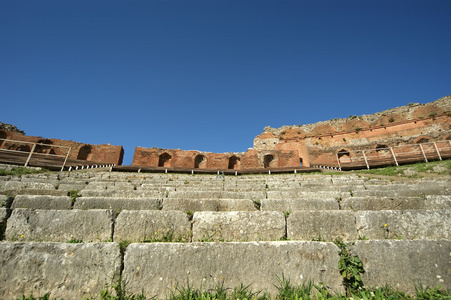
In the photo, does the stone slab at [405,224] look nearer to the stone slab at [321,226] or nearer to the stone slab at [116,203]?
the stone slab at [321,226]

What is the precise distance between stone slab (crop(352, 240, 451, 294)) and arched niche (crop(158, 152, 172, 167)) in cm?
2340

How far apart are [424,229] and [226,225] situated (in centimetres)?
316

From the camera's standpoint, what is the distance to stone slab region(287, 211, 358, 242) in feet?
11.4

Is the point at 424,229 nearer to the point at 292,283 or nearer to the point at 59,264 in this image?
the point at 292,283

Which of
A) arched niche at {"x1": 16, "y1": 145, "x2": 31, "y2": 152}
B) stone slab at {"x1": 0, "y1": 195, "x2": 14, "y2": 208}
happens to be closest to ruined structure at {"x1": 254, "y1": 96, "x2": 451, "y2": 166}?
stone slab at {"x1": 0, "y1": 195, "x2": 14, "y2": 208}

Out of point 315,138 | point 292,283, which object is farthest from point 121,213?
point 315,138

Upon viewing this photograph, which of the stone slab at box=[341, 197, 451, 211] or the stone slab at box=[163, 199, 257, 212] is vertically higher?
the stone slab at box=[341, 197, 451, 211]

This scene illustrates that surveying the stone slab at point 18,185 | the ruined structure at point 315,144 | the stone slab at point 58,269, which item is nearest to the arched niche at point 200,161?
the ruined structure at point 315,144

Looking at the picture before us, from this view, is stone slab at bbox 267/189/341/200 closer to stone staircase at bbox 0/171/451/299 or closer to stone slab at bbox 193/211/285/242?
stone staircase at bbox 0/171/451/299

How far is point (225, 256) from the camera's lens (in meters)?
2.78

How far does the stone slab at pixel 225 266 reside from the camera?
263cm

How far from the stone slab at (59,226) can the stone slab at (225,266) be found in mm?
→ 972

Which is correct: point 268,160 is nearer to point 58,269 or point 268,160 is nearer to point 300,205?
point 300,205

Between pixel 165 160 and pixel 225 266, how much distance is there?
76.6ft
